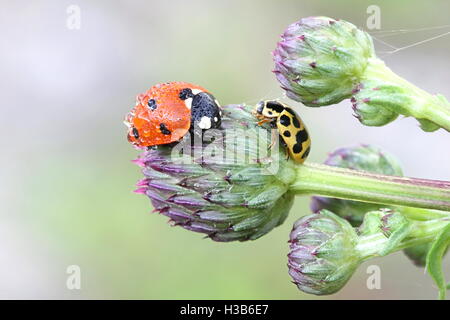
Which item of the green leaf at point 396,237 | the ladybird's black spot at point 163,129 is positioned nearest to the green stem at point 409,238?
the green leaf at point 396,237

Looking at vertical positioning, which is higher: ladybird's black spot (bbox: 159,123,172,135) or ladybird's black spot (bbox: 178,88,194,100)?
ladybird's black spot (bbox: 178,88,194,100)

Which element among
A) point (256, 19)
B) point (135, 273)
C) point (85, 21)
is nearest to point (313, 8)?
point (256, 19)

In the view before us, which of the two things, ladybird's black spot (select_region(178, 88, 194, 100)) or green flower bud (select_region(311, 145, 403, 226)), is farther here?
green flower bud (select_region(311, 145, 403, 226))

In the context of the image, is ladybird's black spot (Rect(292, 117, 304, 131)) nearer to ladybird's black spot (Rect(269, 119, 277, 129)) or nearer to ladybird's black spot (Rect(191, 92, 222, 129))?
ladybird's black spot (Rect(269, 119, 277, 129))

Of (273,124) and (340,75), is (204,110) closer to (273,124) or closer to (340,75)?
(273,124)

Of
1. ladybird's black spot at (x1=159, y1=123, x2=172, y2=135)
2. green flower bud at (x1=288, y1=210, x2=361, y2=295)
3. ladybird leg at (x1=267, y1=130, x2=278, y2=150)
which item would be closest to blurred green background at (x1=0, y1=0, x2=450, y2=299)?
green flower bud at (x1=288, y1=210, x2=361, y2=295)

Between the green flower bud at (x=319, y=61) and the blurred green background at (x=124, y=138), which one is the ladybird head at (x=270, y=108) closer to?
the green flower bud at (x=319, y=61)
